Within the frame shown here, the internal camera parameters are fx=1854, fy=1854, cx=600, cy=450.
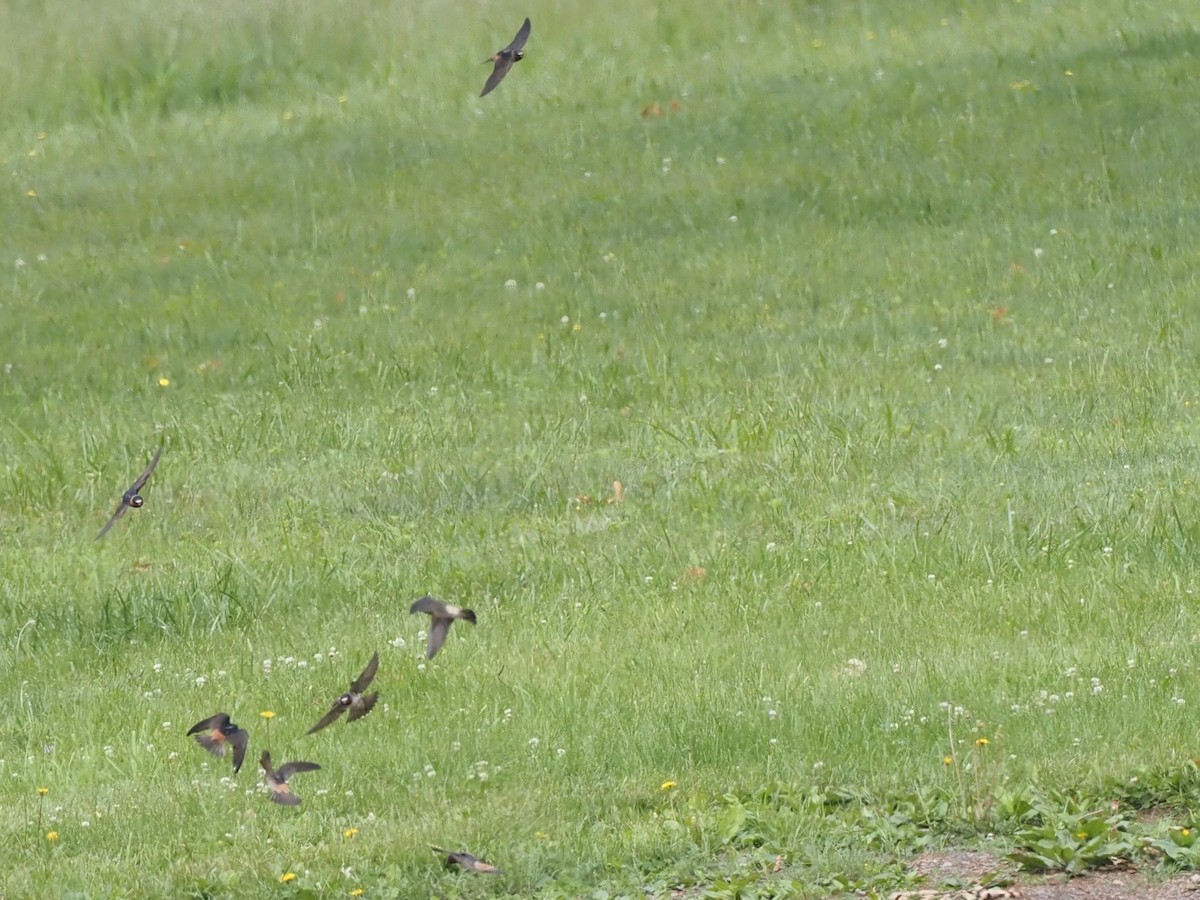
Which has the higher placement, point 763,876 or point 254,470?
point 763,876

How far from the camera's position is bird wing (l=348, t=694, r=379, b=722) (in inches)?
229

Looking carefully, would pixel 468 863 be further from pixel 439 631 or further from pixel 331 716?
pixel 439 631

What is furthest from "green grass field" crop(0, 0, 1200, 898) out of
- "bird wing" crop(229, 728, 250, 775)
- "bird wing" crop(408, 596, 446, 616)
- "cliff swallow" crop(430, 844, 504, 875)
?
"bird wing" crop(408, 596, 446, 616)

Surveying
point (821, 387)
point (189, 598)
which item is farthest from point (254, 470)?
point (821, 387)

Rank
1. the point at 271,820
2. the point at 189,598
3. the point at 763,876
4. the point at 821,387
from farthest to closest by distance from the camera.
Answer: the point at 821,387, the point at 189,598, the point at 271,820, the point at 763,876

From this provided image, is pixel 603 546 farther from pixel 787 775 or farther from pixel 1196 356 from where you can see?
pixel 1196 356

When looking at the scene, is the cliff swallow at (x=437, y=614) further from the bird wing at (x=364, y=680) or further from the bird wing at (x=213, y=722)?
the bird wing at (x=213, y=722)

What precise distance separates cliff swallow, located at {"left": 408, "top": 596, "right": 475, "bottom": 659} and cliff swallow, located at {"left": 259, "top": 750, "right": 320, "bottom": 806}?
518mm

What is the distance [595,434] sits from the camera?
31.8 ft

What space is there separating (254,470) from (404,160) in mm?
6182

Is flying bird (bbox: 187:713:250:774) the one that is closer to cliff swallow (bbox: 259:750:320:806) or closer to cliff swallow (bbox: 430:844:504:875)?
cliff swallow (bbox: 259:750:320:806)

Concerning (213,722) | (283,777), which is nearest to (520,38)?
(213,722)

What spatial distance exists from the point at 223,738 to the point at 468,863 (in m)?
1.02

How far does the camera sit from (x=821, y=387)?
400 inches
